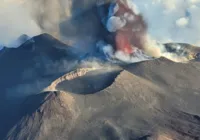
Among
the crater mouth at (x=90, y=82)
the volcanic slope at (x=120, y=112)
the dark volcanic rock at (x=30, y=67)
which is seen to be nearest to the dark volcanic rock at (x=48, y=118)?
the volcanic slope at (x=120, y=112)

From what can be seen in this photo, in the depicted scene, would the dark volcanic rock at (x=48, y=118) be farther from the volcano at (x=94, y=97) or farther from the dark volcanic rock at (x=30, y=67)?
the dark volcanic rock at (x=30, y=67)

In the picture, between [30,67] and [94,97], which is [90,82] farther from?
[30,67]

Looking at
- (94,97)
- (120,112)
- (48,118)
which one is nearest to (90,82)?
(94,97)

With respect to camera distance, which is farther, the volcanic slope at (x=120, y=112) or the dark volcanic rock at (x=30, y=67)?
the dark volcanic rock at (x=30, y=67)

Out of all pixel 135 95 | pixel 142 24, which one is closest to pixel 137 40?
pixel 142 24

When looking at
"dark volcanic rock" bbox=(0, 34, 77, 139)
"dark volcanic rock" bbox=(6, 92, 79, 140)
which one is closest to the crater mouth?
"dark volcanic rock" bbox=(0, 34, 77, 139)

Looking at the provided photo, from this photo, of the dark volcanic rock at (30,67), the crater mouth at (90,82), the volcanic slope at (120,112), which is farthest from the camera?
the dark volcanic rock at (30,67)

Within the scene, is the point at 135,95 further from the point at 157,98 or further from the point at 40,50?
the point at 40,50

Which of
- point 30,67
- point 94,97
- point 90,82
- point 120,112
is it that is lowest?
point 120,112
